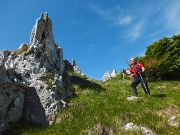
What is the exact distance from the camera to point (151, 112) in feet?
58.3

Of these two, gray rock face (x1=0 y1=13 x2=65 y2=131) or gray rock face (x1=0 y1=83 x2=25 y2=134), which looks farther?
gray rock face (x1=0 y1=13 x2=65 y2=131)

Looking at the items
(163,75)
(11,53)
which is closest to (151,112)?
(11,53)

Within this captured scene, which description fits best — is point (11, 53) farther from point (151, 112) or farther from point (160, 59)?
point (160, 59)

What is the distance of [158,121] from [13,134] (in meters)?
9.12

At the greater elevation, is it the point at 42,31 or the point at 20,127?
the point at 42,31

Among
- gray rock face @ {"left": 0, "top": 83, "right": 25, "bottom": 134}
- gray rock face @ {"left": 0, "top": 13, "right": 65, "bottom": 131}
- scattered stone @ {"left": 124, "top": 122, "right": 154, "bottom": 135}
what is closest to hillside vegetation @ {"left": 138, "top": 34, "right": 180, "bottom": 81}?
gray rock face @ {"left": 0, "top": 13, "right": 65, "bottom": 131}

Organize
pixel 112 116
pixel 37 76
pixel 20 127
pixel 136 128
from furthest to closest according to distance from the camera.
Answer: pixel 37 76
pixel 112 116
pixel 20 127
pixel 136 128

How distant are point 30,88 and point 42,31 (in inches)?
474

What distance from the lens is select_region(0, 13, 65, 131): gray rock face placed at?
59.7 feet

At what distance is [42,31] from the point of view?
30.3m

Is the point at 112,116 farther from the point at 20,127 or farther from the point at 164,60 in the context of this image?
the point at 164,60

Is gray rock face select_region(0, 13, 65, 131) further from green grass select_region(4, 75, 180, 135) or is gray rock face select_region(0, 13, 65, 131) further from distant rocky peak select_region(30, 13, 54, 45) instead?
green grass select_region(4, 75, 180, 135)

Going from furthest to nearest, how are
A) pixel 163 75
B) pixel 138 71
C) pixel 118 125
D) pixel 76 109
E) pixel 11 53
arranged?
1. pixel 163 75
2. pixel 11 53
3. pixel 138 71
4. pixel 76 109
5. pixel 118 125

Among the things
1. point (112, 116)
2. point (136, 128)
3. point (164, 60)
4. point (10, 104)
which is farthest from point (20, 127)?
point (164, 60)
